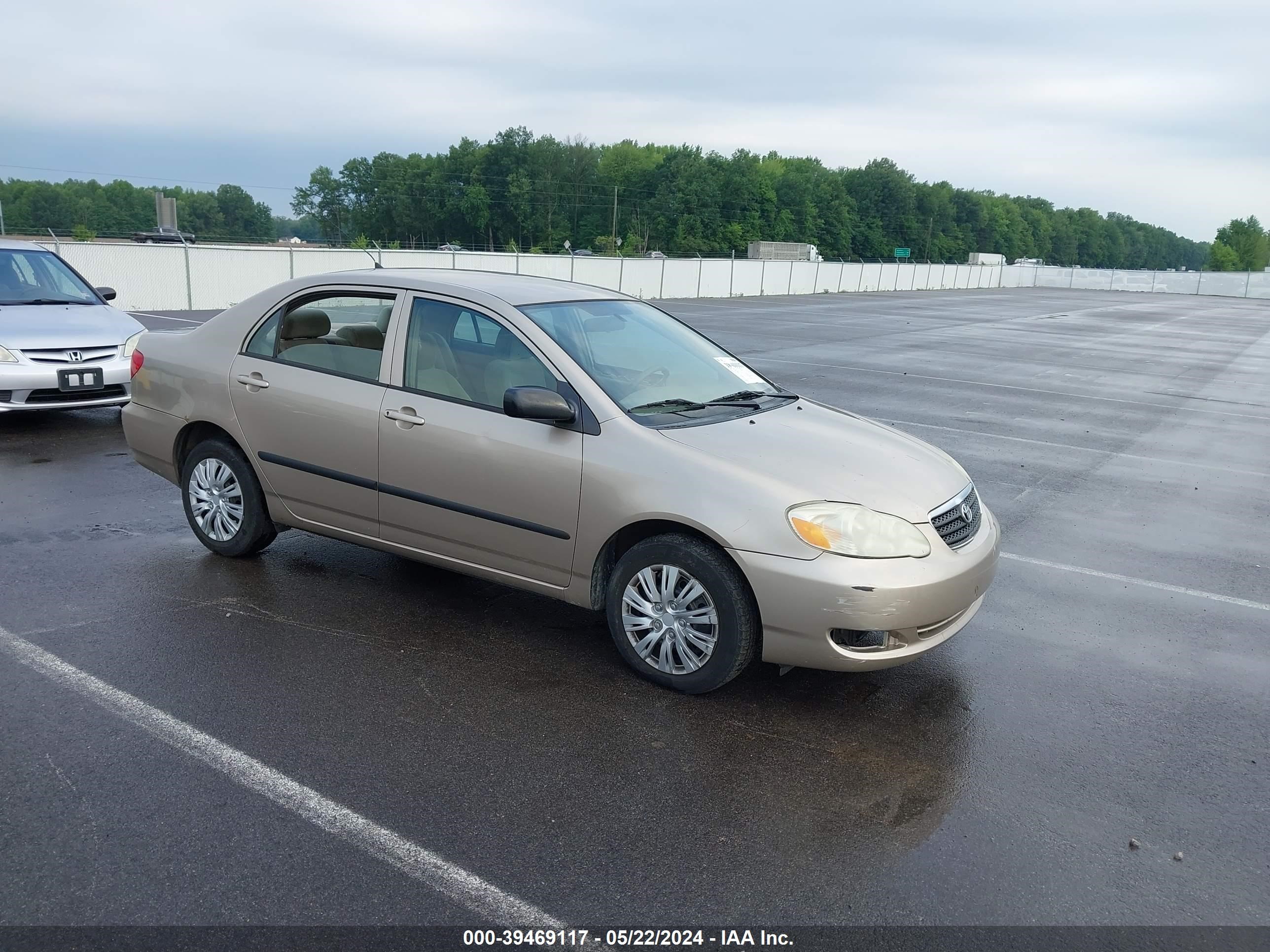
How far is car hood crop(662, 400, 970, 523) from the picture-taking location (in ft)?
13.9

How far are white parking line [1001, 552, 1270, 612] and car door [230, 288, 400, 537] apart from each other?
4089 millimetres

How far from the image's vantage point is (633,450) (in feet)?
14.3

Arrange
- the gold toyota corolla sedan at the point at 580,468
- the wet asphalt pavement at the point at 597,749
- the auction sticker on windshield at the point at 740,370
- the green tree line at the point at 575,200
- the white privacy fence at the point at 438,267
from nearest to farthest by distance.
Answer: the wet asphalt pavement at the point at 597,749 < the gold toyota corolla sedan at the point at 580,468 < the auction sticker on windshield at the point at 740,370 < the white privacy fence at the point at 438,267 < the green tree line at the point at 575,200

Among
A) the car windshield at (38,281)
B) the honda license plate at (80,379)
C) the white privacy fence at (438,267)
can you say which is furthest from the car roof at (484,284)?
the car windshield at (38,281)

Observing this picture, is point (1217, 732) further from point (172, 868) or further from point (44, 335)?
point (44, 335)

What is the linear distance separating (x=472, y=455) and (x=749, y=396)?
1462 mm

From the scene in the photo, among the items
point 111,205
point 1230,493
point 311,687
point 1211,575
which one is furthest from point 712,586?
point 111,205

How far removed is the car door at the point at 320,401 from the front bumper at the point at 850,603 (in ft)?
6.82

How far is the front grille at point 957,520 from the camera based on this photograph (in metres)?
4.36

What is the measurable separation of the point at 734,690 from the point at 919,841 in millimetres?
1230

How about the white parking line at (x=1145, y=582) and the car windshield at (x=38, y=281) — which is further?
the car windshield at (x=38, y=281)

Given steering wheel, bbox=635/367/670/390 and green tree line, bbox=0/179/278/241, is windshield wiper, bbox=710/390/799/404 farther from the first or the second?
green tree line, bbox=0/179/278/241

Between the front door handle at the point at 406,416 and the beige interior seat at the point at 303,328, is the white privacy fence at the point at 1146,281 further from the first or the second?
the front door handle at the point at 406,416

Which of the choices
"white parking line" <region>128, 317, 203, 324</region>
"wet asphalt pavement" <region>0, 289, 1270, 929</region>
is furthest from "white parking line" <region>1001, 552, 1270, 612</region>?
"white parking line" <region>128, 317, 203, 324</region>
